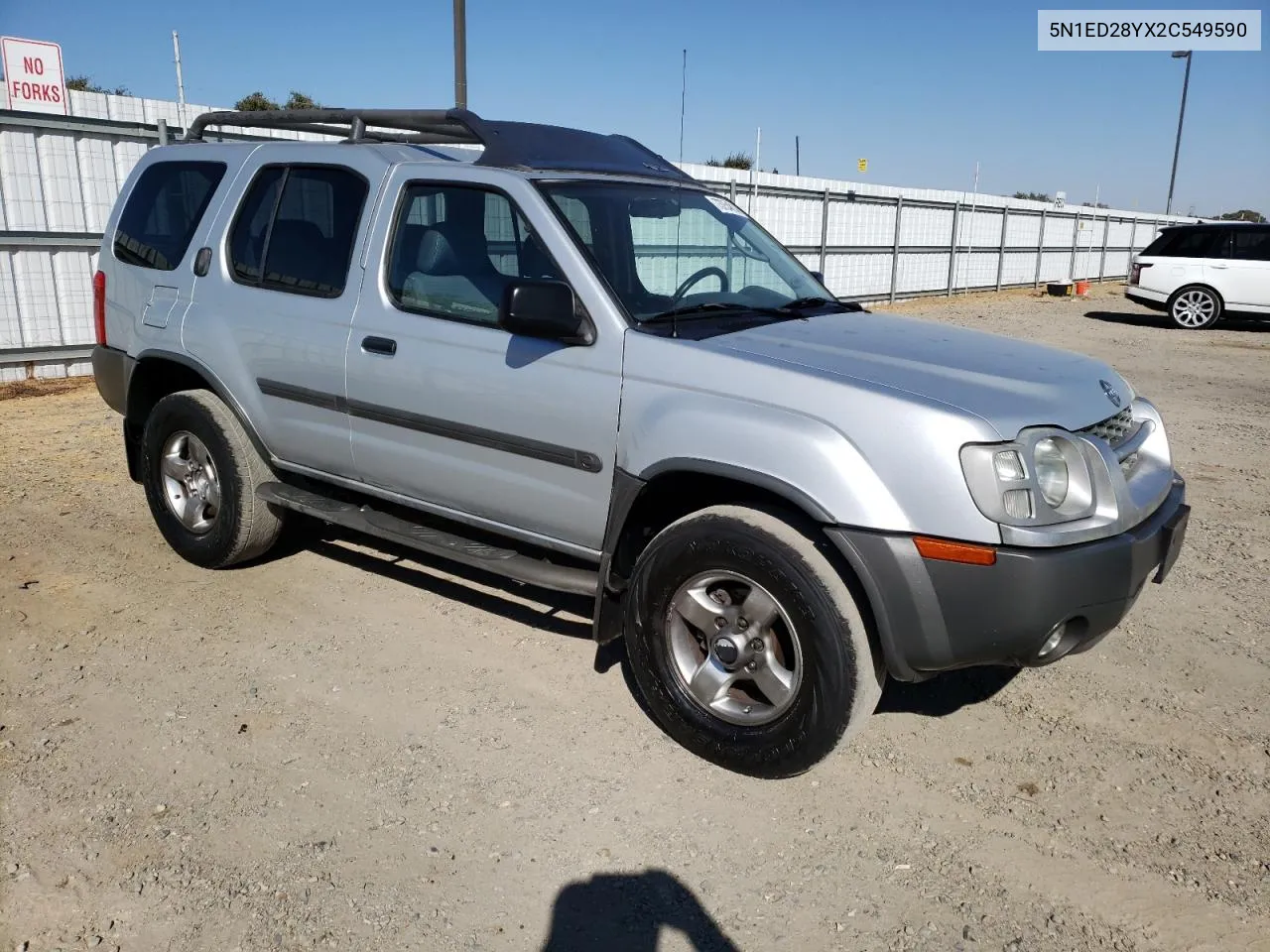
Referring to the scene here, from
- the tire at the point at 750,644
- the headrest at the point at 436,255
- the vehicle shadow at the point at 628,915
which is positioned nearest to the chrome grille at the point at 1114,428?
the tire at the point at 750,644

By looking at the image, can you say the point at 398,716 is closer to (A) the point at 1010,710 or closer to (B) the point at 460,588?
(B) the point at 460,588

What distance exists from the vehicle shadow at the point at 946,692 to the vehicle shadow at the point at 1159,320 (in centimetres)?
1646

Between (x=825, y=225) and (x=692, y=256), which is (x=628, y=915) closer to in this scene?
(x=692, y=256)

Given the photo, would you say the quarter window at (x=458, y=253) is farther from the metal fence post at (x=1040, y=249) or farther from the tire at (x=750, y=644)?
the metal fence post at (x=1040, y=249)

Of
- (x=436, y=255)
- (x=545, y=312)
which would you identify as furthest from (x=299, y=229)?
(x=545, y=312)

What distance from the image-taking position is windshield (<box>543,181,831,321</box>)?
3879 millimetres

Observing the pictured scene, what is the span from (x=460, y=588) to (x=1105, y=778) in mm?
2910

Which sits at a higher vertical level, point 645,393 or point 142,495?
point 645,393

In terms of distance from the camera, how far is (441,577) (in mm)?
5156

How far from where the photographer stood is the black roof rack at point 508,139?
13.8 feet

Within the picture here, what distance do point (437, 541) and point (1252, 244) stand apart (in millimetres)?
17307

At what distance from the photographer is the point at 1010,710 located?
153 inches

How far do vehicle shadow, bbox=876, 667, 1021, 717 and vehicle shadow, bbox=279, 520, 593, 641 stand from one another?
1.33m

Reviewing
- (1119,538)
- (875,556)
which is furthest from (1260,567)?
(875,556)
